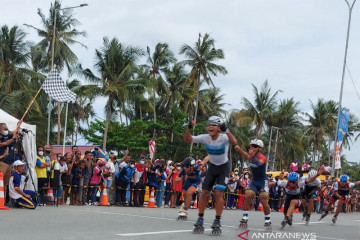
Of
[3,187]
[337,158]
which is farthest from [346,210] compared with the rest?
[3,187]

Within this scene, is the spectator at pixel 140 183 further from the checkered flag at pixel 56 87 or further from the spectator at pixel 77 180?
the checkered flag at pixel 56 87

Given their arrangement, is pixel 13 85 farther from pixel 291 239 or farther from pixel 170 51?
pixel 291 239

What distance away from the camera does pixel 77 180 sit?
19.6 meters

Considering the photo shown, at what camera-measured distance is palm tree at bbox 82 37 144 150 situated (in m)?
46.2

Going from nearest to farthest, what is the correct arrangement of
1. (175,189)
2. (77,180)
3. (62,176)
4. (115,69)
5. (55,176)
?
(55,176) → (62,176) → (77,180) → (175,189) → (115,69)

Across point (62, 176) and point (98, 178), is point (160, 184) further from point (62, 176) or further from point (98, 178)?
point (62, 176)

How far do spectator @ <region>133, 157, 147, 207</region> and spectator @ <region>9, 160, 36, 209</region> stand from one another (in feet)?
21.5

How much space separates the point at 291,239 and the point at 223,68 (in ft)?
157

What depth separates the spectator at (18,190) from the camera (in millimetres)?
15320

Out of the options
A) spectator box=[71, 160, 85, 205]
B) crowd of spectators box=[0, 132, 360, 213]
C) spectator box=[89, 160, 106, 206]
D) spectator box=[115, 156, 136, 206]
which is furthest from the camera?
spectator box=[115, 156, 136, 206]

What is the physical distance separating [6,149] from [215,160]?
22.5 feet

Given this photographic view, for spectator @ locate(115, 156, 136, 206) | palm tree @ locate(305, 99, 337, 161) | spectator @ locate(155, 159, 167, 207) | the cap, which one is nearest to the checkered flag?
spectator @ locate(115, 156, 136, 206)

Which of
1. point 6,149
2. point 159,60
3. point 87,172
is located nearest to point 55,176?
point 87,172

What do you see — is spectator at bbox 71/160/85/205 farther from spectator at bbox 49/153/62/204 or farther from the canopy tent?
the canopy tent
